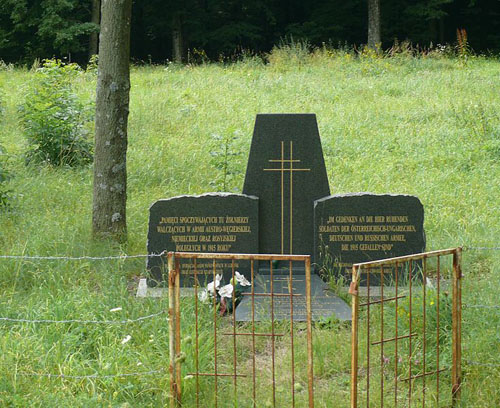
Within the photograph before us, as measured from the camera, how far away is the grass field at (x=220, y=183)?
504cm

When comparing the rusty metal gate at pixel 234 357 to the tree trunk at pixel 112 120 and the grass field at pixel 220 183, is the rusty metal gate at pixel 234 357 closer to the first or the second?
the grass field at pixel 220 183

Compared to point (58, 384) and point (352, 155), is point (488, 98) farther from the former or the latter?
point (58, 384)

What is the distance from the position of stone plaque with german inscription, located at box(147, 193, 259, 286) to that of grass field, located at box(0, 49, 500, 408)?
49cm

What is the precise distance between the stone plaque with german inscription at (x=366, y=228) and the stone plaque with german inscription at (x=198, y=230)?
849mm

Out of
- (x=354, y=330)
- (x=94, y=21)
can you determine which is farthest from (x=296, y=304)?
(x=94, y=21)

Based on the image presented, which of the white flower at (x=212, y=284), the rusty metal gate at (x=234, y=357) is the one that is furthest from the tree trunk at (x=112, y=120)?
the rusty metal gate at (x=234, y=357)

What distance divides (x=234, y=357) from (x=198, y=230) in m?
2.63

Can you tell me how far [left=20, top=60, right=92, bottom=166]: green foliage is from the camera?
34.7 ft

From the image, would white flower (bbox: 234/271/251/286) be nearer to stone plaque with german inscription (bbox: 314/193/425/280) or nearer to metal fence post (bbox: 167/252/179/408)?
stone plaque with german inscription (bbox: 314/193/425/280)

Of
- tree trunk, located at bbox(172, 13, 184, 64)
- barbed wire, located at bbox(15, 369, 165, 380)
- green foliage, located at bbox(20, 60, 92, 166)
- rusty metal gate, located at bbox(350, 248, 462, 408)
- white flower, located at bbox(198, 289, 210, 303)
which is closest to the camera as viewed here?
rusty metal gate, located at bbox(350, 248, 462, 408)

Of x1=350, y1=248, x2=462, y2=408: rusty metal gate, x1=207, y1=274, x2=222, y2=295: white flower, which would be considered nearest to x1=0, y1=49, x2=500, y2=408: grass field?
x1=350, y1=248, x2=462, y2=408: rusty metal gate

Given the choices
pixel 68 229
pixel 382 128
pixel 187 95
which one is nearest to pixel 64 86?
pixel 187 95

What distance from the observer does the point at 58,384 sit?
4.81 m

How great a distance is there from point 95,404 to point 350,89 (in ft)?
40.0
